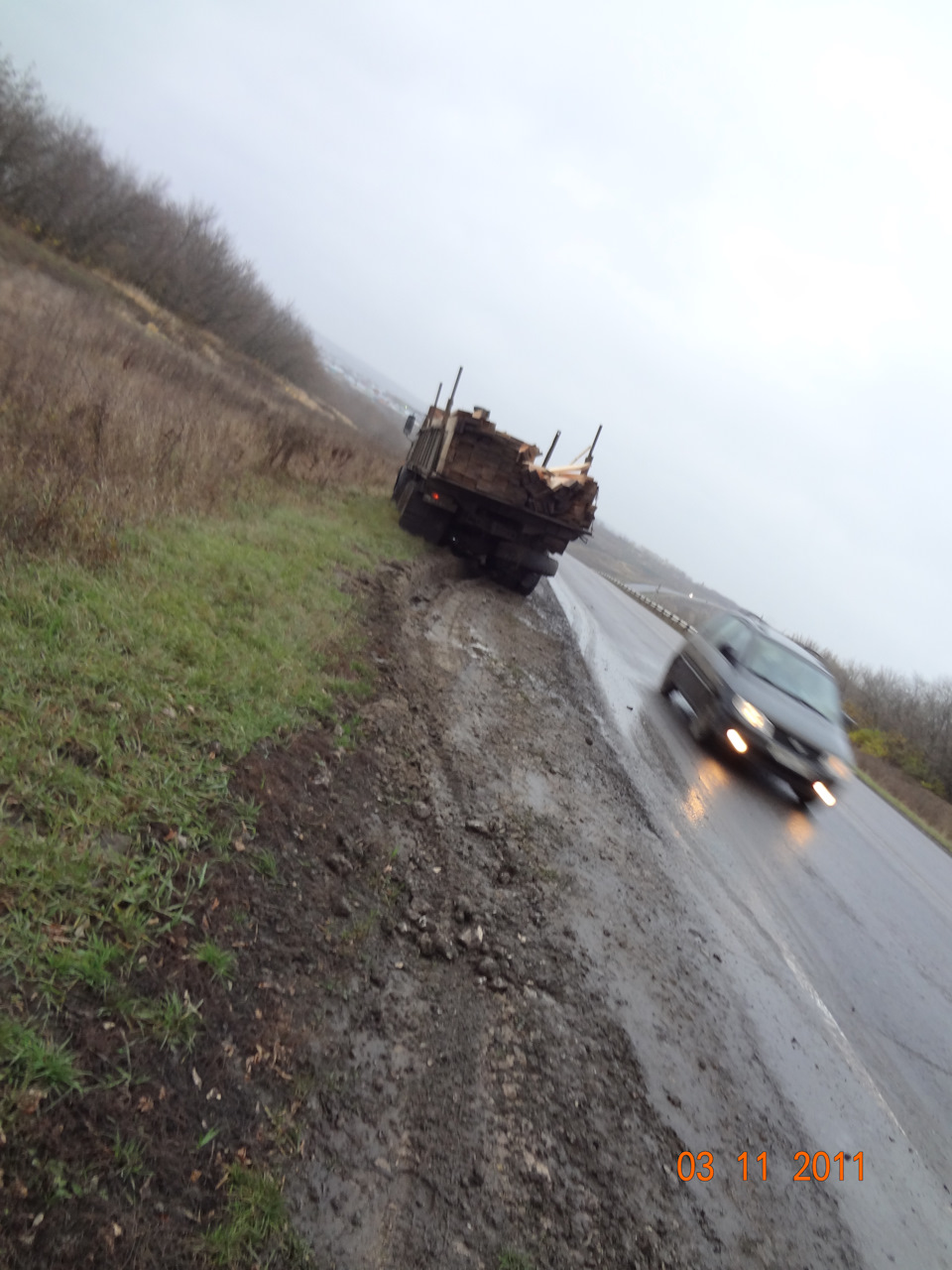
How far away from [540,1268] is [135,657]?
355 centimetres

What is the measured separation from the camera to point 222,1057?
251 centimetres

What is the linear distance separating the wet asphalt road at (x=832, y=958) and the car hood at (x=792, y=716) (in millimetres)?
853

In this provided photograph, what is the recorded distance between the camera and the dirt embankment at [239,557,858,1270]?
2.43 meters

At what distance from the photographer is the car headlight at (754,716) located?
848cm

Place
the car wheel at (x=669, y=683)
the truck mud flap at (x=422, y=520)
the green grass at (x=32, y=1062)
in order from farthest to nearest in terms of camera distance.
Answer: the truck mud flap at (x=422, y=520)
the car wheel at (x=669, y=683)
the green grass at (x=32, y=1062)

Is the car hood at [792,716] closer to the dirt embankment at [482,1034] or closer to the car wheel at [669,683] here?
the car wheel at [669,683]

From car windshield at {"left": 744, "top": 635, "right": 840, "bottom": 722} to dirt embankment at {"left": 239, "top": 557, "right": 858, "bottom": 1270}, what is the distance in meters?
4.34

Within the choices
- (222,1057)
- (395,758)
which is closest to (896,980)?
(395,758)

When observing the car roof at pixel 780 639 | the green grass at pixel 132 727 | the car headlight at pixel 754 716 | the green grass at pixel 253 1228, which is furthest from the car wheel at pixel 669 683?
the green grass at pixel 253 1228

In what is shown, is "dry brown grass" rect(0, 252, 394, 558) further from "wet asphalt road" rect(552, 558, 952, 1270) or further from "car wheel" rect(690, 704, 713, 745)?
"car wheel" rect(690, 704, 713, 745)

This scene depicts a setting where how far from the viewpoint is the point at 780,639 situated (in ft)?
33.0

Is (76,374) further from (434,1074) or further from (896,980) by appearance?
(896,980)

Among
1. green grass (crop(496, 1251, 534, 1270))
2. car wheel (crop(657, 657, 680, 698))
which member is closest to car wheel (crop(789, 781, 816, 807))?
car wheel (crop(657, 657, 680, 698))

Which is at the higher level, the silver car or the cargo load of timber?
the cargo load of timber
